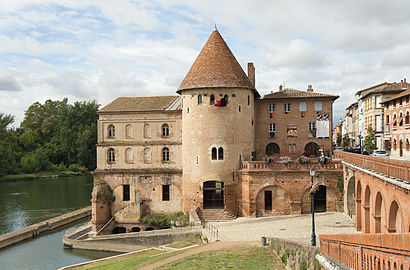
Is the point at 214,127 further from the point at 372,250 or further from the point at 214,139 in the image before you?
the point at 372,250

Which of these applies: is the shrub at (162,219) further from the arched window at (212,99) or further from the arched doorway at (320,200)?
the arched doorway at (320,200)

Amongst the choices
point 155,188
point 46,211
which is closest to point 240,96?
point 155,188

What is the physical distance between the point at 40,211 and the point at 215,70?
29435 millimetres

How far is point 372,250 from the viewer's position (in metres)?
9.31

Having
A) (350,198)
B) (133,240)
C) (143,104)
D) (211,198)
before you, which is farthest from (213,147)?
(350,198)

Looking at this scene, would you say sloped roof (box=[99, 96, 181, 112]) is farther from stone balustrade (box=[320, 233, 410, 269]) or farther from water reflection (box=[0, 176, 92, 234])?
stone balustrade (box=[320, 233, 410, 269])

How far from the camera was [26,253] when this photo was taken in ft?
106

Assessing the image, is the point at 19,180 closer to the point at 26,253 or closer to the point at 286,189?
the point at 26,253

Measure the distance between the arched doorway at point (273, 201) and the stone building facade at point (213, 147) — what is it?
0.28 ft

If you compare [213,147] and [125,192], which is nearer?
[213,147]

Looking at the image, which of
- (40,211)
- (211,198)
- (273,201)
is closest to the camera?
(273,201)

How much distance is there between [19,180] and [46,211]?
3340 centimetres

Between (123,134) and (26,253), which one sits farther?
(123,134)

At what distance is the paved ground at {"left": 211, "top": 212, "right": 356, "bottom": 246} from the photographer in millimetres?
25703
